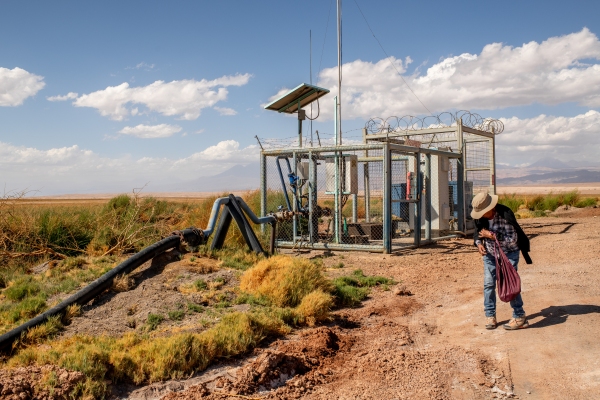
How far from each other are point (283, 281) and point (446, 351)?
2.76 meters

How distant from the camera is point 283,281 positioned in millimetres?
8047

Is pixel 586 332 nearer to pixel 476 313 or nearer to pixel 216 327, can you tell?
pixel 476 313

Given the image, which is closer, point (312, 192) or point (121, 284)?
point (121, 284)

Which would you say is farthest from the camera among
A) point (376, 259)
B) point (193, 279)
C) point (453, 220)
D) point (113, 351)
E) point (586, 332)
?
point (453, 220)

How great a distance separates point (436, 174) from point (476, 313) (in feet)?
26.0

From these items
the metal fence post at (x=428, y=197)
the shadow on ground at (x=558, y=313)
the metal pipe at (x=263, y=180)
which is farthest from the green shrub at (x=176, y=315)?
the metal fence post at (x=428, y=197)

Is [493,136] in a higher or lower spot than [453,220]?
higher

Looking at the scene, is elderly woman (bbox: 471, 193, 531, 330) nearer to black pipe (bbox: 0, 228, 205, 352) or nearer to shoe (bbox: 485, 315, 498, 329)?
shoe (bbox: 485, 315, 498, 329)

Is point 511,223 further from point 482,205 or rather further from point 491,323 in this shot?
point 491,323

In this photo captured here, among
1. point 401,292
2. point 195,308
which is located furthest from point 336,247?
point 195,308

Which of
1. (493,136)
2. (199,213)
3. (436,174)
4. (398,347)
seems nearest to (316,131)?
(436,174)

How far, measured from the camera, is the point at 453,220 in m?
16.5

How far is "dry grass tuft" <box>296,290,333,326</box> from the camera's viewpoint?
7292mm

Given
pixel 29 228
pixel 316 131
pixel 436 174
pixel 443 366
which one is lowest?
pixel 443 366
